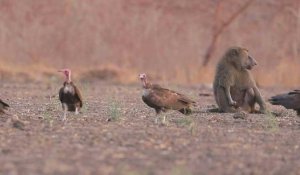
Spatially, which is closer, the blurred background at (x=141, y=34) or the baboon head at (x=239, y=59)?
the baboon head at (x=239, y=59)

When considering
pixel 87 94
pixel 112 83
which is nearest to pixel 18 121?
pixel 87 94

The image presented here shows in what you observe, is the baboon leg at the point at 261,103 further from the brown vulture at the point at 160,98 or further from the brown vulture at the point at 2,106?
the brown vulture at the point at 2,106

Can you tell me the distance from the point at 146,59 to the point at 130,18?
3.45 m

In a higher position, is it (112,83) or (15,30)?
(15,30)

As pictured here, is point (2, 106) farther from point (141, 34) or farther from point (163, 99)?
point (141, 34)

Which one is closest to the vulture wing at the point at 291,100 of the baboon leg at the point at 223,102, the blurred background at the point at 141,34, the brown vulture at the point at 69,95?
the baboon leg at the point at 223,102

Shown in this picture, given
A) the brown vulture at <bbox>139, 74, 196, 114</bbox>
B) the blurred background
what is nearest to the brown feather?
the brown vulture at <bbox>139, 74, 196, 114</bbox>

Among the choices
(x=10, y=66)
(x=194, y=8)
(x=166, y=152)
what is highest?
(x=194, y=8)

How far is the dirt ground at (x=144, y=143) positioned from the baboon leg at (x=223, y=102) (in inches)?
13.1

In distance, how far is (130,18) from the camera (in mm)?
37656

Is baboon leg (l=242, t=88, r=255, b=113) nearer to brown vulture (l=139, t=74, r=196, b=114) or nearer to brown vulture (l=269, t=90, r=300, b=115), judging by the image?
brown vulture (l=269, t=90, r=300, b=115)

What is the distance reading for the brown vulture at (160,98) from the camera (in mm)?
12117

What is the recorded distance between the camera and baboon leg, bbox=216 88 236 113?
15141mm

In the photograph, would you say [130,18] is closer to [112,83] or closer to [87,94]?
[112,83]
